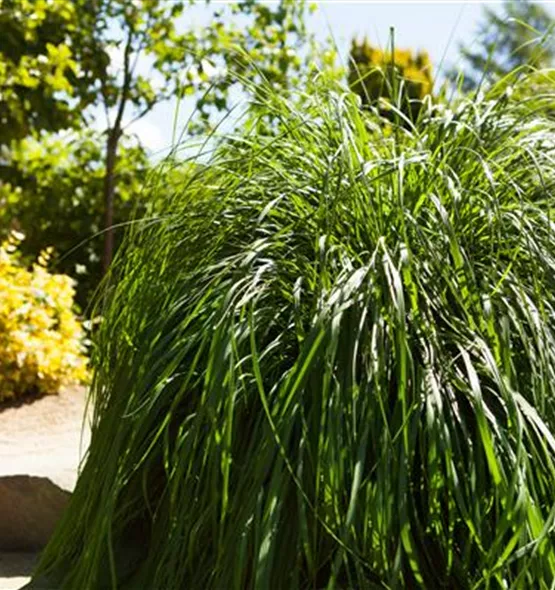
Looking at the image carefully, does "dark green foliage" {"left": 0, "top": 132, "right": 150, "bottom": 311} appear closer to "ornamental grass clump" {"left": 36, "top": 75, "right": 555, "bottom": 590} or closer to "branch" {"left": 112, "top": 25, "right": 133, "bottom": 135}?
"branch" {"left": 112, "top": 25, "right": 133, "bottom": 135}

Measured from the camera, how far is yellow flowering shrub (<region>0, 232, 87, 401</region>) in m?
6.31

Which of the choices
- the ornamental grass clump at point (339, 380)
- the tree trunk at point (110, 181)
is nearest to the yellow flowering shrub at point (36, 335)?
the tree trunk at point (110, 181)

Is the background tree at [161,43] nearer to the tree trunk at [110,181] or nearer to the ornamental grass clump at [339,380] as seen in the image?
the tree trunk at [110,181]

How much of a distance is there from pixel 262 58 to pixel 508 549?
753 cm

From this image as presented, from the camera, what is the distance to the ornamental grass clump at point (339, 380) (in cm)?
222

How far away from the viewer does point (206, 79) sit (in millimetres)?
8766

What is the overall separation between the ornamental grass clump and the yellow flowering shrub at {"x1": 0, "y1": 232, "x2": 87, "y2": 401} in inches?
138

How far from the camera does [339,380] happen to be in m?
2.33

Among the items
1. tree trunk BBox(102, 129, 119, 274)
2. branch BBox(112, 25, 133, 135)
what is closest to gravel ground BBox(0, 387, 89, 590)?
tree trunk BBox(102, 129, 119, 274)

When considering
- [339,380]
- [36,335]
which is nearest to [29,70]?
[36,335]

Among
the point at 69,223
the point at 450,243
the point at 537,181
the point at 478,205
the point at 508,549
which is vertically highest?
the point at 69,223

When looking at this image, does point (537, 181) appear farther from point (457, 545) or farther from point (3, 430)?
point (3, 430)

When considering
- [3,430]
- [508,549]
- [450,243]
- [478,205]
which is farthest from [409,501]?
[3,430]

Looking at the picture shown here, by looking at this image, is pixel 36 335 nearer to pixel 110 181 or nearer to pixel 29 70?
pixel 29 70
